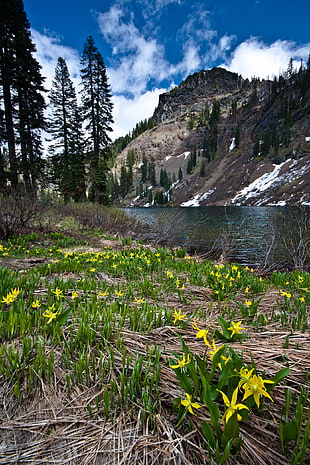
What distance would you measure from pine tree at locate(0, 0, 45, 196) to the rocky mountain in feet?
171

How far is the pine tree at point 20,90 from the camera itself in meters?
12.6

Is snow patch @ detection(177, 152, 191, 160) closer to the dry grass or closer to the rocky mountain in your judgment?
the rocky mountain

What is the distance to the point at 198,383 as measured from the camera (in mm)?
1040

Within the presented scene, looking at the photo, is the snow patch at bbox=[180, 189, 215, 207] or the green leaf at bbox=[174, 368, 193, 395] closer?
the green leaf at bbox=[174, 368, 193, 395]

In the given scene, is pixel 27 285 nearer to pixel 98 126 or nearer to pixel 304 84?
pixel 98 126

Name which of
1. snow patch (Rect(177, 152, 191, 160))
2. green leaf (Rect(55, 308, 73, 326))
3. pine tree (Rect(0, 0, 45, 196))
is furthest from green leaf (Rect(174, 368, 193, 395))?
snow patch (Rect(177, 152, 191, 160))

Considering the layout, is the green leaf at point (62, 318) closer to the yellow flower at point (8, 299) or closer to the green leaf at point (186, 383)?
the yellow flower at point (8, 299)

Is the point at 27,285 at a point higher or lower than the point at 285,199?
lower

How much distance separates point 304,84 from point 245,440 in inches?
4406

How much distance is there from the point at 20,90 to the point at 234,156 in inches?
3568

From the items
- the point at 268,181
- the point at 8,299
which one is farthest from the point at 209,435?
the point at 268,181

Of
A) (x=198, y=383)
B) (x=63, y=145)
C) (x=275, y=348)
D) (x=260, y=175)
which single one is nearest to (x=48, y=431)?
(x=198, y=383)

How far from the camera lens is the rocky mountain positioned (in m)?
61.7

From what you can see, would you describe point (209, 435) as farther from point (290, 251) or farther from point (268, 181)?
point (268, 181)
